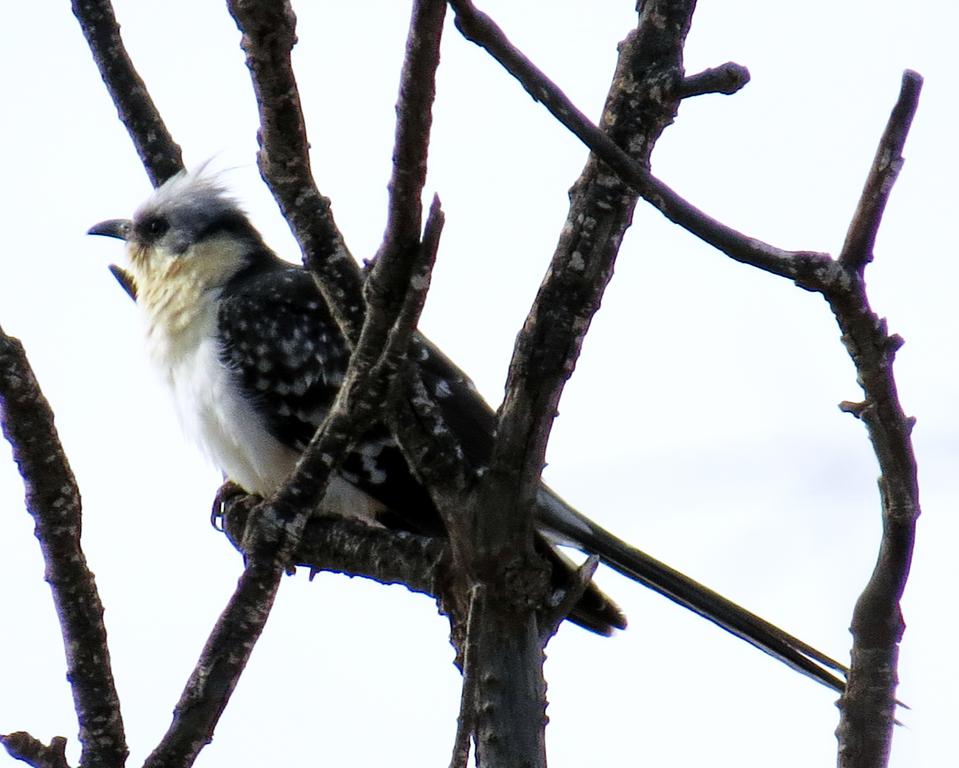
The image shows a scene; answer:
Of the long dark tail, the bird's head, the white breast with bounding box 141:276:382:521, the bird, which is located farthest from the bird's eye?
the long dark tail

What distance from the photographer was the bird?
15.5 ft

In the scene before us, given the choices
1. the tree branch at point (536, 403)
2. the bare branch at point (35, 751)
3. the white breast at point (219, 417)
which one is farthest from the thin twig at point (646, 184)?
the white breast at point (219, 417)

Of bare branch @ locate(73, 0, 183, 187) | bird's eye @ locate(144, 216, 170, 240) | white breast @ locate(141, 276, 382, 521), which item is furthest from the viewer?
bird's eye @ locate(144, 216, 170, 240)

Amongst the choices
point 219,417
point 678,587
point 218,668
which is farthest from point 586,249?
point 219,417

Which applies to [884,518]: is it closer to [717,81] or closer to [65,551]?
[717,81]

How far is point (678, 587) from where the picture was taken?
191 inches

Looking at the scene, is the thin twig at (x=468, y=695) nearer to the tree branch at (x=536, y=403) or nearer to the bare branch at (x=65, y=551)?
the tree branch at (x=536, y=403)

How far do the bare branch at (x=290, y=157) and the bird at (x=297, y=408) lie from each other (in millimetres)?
1617

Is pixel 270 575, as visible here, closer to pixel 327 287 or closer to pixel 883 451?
pixel 327 287

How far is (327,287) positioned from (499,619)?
0.88 meters

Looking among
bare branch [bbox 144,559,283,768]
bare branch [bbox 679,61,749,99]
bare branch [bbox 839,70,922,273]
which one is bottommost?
bare branch [bbox 144,559,283,768]

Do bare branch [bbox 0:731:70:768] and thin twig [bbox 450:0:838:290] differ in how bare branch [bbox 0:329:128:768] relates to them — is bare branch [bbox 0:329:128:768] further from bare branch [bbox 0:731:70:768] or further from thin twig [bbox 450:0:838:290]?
thin twig [bbox 450:0:838:290]

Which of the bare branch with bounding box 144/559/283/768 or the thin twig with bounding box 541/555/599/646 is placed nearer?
the bare branch with bounding box 144/559/283/768

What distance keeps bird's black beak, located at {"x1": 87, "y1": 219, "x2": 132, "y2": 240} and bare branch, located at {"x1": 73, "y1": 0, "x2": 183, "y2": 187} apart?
1140mm
